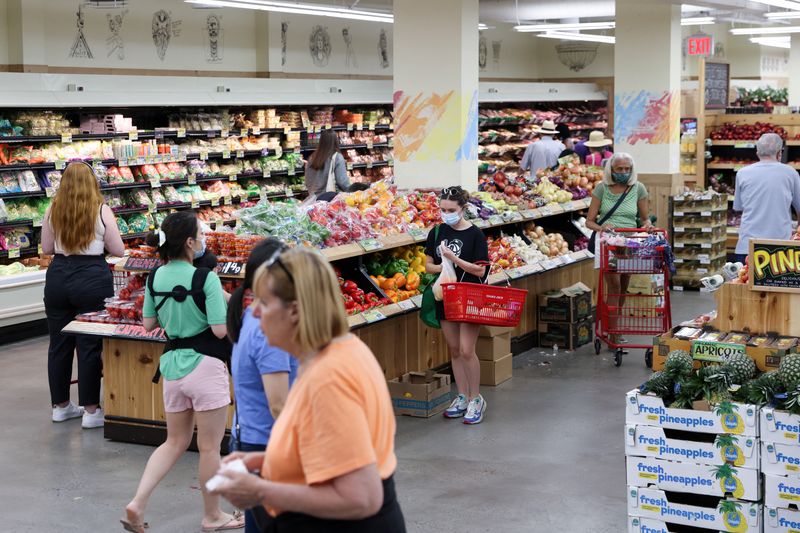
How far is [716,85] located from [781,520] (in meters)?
11.6

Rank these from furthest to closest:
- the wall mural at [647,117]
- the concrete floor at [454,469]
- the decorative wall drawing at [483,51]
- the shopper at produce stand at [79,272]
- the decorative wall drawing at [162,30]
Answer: the decorative wall drawing at [483,51] < the decorative wall drawing at [162,30] < the wall mural at [647,117] < the shopper at produce stand at [79,272] < the concrete floor at [454,469]

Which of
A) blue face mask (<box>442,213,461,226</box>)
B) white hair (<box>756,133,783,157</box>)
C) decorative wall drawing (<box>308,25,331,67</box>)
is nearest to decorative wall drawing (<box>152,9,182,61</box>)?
decorative wall drawing (<box>308,25,331,67</box>)

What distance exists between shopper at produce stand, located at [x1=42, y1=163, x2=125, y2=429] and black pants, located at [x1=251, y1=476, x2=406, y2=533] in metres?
4.43

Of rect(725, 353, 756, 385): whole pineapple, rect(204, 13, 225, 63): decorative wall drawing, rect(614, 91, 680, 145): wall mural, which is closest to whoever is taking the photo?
rect(725, 353, 756, 385): whole pineapple

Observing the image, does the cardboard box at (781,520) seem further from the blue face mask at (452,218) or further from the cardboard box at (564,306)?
the cardboard box at (564,306)

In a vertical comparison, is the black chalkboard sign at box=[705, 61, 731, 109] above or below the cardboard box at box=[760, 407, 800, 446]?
above

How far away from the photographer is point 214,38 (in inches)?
559

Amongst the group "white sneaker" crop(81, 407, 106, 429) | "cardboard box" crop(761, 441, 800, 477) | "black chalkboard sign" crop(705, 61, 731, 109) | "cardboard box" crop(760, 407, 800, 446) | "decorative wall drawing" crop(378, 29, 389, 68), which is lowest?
"white sneaker" crop(81, 407, 106, 429)

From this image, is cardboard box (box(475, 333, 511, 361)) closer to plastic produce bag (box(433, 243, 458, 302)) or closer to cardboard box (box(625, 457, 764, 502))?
plastic produce bag (box(433, 243, 458, 302))

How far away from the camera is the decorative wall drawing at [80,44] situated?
12.1 meters

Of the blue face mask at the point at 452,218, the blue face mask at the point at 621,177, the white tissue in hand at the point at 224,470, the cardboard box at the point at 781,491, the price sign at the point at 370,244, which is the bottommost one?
the cardboard box at the point at 781,491

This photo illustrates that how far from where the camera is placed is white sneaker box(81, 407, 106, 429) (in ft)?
22.5

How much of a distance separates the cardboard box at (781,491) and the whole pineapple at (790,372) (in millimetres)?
377

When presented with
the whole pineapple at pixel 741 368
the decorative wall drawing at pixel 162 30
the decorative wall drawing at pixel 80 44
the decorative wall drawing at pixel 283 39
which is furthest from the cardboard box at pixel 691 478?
the decorative wall drawing at pixel 283 39
